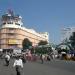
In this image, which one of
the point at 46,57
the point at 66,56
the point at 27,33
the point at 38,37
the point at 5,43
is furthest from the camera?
the point at 38,37

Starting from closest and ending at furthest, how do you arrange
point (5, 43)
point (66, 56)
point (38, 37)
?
point (66, 56), point (5, 43), point (38, 37)

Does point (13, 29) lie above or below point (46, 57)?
above

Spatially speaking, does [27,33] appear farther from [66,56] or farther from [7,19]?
[66,56]

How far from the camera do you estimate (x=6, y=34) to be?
434 feet

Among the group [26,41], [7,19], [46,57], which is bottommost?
[46,57]

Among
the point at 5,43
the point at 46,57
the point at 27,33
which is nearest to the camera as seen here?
the point at 46,57

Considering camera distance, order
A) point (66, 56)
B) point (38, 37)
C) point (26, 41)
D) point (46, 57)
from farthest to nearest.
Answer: point (38, 37)
point (26, 41)
point (66, 56)
point (46, 57)

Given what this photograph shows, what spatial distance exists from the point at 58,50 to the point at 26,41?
44.6 m

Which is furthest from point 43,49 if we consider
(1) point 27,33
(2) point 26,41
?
(1) point 27,33

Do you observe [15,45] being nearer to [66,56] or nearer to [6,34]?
[6,34]

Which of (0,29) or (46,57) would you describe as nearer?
(46,57)

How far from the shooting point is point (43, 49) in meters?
85.0

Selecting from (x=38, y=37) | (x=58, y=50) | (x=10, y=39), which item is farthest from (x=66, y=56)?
(x=38, y=37)

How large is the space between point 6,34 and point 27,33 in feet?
51.5
